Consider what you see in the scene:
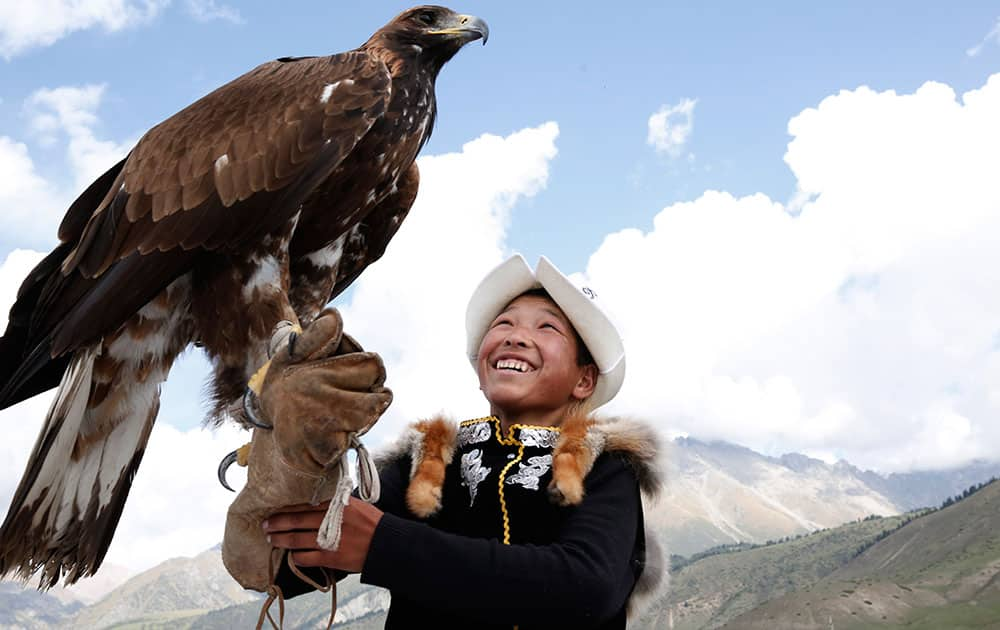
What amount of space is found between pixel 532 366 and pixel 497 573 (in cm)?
106

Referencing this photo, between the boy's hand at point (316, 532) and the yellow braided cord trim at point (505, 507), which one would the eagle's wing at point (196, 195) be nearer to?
the boy's hand at point (316, 532)

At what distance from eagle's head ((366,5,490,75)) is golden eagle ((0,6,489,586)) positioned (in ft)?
0.89

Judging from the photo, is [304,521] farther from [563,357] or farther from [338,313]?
[563,357]

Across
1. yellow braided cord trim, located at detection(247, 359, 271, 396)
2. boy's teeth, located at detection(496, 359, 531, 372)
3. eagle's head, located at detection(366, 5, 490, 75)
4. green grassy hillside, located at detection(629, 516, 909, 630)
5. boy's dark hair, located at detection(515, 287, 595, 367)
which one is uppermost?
green grassy hillside, located at detection(629, 516, 909, 630)

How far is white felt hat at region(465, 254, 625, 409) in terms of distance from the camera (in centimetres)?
409

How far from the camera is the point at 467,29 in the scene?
5309 mm

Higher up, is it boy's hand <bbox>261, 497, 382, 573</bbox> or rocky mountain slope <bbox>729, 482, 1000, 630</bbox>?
rocky mountain slope <bbox>729, 482, 1000, 630</bbox>

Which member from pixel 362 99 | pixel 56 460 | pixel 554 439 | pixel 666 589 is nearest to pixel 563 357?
pixel 554 439

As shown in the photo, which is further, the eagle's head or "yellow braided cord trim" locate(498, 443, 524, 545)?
the eagle's head

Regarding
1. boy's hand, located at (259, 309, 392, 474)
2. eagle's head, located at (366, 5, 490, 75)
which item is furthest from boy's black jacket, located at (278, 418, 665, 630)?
eagle's head, located at (366, 5, 490, 75)

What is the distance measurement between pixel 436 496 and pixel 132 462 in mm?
1848

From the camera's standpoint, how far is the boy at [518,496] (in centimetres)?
→ 322

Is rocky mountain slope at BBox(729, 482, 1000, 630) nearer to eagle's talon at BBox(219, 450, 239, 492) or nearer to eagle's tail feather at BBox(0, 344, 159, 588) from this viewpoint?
eagle's tail feather at BBox(0, 344, 159, 588)

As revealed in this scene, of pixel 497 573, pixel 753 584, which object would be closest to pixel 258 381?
pixel 497 573
